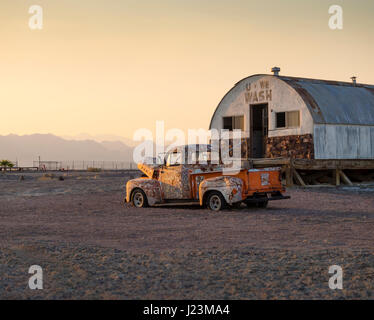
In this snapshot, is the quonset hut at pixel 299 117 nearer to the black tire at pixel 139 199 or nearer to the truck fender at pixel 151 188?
the truck fender at pixel 151 188

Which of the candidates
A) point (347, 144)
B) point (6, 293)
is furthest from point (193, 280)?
point (347, 144)

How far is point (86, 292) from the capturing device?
6863 mm

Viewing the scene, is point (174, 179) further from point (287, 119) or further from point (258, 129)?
point (258, 129)

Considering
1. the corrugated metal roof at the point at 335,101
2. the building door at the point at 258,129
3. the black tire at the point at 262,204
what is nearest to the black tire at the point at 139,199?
the black tire at the point at 262,204

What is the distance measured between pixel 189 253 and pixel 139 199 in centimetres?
957

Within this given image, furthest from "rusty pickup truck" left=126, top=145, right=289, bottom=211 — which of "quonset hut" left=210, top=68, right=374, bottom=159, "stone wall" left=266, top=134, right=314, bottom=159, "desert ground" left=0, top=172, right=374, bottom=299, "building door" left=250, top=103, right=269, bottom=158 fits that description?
"building door" left=250, top=103, right=269, bottom=158

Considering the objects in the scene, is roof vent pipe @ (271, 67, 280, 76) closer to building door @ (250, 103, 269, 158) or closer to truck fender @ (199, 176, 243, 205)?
building door @ (250, 103, 269, 158)

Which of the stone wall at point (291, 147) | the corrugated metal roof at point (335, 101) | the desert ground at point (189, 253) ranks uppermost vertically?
the corrugated metal roof at point (335, 101)

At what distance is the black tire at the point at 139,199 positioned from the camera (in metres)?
18.6

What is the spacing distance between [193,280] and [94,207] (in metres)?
12.1

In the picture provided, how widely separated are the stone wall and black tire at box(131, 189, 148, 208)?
40.2 ft

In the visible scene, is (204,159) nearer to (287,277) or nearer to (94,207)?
(94,207)

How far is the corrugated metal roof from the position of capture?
1131 inches
